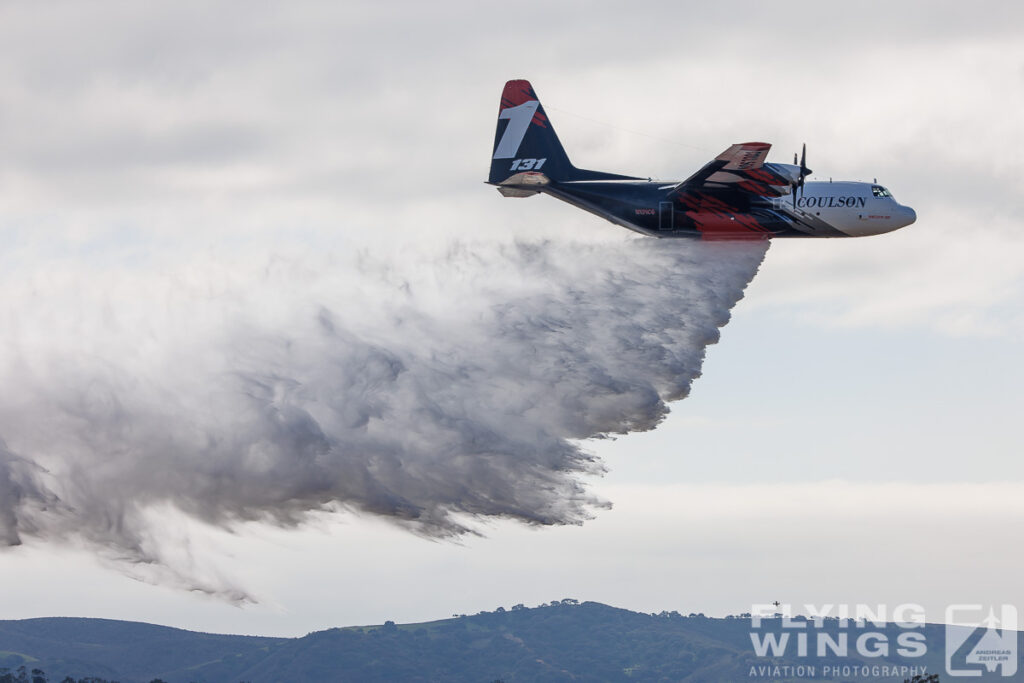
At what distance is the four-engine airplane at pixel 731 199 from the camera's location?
48.4 meters

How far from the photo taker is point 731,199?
160ft

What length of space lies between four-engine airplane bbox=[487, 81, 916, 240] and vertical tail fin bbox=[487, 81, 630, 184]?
0.27 ft

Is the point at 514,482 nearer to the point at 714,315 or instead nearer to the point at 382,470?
the point at 382,470

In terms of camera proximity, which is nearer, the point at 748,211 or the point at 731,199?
the point at 731,199

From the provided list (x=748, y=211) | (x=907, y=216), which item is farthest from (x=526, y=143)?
(x=907, y=216)

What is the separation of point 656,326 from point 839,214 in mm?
8434

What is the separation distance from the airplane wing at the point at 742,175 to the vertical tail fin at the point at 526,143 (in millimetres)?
4522

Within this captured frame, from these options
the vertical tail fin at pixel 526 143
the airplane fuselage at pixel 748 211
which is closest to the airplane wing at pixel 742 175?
the airplane fuselage at pixel 748 211

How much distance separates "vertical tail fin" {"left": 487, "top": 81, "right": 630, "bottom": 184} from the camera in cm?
5206

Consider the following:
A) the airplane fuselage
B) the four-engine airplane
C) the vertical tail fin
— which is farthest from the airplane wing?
the vertical tail fin

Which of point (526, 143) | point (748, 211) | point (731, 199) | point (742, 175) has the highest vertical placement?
point (526, 143)

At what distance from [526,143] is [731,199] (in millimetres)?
9246

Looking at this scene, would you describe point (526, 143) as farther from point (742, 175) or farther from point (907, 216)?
point (907, 216)

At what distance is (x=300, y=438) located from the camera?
155 ft
